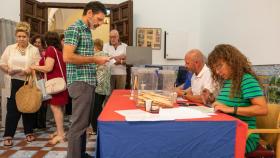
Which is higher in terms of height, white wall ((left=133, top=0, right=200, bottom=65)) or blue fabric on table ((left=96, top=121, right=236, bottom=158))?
white wall ((left=133, top=0, right=200, bottom=65))

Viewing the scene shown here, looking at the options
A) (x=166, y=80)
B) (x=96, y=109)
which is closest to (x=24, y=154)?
(x=96, y=109)

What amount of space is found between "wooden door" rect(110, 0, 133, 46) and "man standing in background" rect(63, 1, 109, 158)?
3.12 m

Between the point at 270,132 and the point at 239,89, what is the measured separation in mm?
298

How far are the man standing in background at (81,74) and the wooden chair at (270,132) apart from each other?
1.19m

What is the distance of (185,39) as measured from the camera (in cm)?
602

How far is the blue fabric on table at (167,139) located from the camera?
1425 millimetres

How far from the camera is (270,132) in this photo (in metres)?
1.78

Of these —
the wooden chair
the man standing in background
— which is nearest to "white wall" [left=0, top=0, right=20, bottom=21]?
the man standing in background

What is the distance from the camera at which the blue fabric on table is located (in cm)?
142

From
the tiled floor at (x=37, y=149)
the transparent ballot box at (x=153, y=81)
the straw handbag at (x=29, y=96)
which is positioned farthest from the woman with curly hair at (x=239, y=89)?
the straw handbag at (x=29, y=96)

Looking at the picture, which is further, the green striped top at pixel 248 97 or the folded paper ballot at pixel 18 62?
the folded paper ballot at pixel 18 62

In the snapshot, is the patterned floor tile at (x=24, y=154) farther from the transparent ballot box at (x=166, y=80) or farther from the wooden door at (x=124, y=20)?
the wooden door at (x=124, y=20)

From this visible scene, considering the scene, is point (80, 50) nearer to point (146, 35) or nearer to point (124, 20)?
point (124, 20)

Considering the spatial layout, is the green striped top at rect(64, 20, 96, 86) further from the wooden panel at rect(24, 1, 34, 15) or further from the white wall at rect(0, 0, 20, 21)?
the white wall at rect(0, 0, 20, 21)
